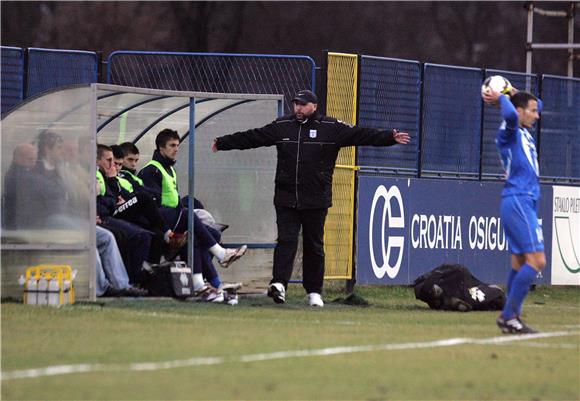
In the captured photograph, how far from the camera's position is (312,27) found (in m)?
39.1

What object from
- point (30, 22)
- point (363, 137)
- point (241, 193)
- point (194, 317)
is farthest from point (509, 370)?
point (30, 22)

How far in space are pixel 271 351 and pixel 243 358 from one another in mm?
494

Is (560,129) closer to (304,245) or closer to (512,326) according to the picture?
(304,245)

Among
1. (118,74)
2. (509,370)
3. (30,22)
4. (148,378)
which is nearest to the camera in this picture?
(148,378)

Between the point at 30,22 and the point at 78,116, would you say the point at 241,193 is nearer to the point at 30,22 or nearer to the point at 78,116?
the point at 78,116

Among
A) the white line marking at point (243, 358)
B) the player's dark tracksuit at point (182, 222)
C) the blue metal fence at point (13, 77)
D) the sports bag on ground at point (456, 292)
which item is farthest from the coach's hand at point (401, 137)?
the blue metal fence at point (13, 77)

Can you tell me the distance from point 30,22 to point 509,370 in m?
29.6

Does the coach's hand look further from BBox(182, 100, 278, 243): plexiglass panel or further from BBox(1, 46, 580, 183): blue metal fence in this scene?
BBox(1, 46, 580, 183): blue metal fence

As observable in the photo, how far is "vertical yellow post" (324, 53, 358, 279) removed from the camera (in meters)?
17.9

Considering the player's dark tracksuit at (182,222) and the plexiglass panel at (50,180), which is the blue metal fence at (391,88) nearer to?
the player's dark tracksuit at (182,222)

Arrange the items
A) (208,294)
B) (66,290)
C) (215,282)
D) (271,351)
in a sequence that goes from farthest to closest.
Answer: (215,282)
(208,294)
(66,290)
(271,351)

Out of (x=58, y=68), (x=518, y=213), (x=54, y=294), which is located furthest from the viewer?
(x=58, y=68)

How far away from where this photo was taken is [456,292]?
50.1 ft

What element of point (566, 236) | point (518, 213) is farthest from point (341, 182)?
point (518, 213)
